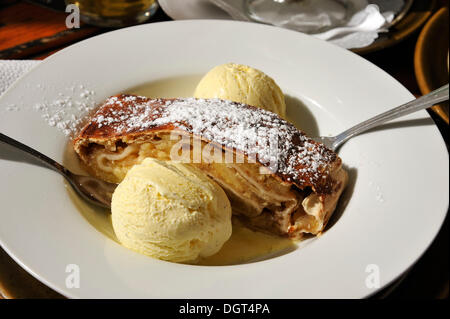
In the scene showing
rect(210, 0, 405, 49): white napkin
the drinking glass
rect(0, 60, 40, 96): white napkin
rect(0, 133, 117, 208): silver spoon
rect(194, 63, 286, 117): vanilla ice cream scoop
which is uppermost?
rect(210, 0, 405, 49): white napkin

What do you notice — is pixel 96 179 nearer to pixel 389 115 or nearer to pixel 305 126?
pixel 305 126

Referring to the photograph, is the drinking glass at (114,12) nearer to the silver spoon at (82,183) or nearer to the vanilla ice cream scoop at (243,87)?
the vanilla ice cream scoop at (243,87)

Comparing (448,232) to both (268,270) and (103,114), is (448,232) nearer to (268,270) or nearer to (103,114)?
(268,270)

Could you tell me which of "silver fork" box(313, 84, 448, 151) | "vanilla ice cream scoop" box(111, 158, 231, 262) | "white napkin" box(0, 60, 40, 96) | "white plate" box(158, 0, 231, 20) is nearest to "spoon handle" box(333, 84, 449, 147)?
"silver fork" box(313, 84, 448, 151)

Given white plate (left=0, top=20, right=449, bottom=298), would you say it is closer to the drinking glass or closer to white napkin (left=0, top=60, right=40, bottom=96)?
white napkin (left=0, top=60, right=40, bottom=96)

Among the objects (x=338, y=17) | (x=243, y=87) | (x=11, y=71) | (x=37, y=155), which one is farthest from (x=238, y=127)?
(x=338, y=17)

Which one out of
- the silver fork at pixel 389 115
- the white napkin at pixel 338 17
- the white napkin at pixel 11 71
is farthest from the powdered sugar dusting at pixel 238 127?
the white napkin at pixel 338 17
